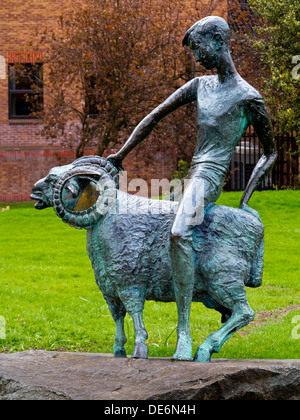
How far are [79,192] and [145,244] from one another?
2.11 feet

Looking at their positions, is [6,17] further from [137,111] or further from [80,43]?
[137,111]

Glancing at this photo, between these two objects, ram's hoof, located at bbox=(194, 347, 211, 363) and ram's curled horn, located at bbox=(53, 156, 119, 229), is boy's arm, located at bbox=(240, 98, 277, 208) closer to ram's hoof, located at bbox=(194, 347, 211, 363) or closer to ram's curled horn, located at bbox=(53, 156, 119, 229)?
ram's curled horn, located at bbox=(53, 156, 119, 229)

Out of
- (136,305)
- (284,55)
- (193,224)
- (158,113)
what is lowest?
(136,305)

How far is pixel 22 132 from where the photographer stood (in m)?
21.0

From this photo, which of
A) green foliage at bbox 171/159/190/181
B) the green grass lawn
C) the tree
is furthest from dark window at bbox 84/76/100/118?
the green grass lawn

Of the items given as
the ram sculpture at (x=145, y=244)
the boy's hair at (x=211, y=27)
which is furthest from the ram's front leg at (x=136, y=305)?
the boy's hair at (x=211, y=27)

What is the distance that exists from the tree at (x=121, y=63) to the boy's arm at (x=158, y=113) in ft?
31.3

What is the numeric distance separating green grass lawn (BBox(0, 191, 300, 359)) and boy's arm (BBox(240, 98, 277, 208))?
1.97 m

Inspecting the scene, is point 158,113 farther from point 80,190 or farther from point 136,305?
point 136,305

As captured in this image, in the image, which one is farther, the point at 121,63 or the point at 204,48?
the point at 121,63

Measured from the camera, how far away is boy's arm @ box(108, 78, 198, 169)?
15.8 ft

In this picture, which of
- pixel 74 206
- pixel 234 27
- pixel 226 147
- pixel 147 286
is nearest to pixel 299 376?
pixel 147 286

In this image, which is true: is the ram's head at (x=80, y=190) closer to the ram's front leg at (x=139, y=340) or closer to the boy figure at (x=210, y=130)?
the boy figure at (x=210, y=130)

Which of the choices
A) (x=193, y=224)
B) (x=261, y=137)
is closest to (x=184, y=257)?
(x=193, y=224)
